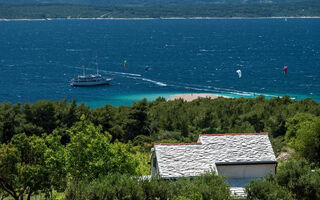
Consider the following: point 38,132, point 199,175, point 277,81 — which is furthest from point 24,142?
point 277,81

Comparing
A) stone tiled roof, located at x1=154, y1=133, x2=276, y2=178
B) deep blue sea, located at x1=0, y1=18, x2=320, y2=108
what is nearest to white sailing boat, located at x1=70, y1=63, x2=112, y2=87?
deep blue sea, located at x1=0, y1=18, x2=320, y2=108

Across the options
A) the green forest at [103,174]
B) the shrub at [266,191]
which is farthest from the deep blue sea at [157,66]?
the shrub at [266,191]

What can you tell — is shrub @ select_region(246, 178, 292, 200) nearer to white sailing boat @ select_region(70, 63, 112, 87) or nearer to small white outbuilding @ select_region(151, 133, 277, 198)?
small white outbuilding @ select_region(151, 133, 277, 198)

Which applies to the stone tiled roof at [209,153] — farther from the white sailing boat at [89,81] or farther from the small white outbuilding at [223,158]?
the white sailing boat at [89,81]

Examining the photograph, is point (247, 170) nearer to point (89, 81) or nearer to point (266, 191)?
point (266, 191)

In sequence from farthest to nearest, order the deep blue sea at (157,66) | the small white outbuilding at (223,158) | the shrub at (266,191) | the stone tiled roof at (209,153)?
the deep blue sea at (157,66), the small white outbuilding at (223,158), the stone tiled roof at (209,153), the shrub at (266,191)
